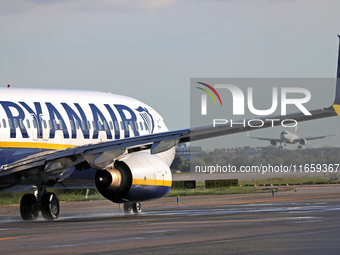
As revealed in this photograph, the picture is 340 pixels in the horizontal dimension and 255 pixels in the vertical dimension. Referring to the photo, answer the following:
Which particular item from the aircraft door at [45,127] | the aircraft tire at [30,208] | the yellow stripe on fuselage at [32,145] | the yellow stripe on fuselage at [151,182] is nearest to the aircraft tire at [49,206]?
the aircraft tire at [30,208]

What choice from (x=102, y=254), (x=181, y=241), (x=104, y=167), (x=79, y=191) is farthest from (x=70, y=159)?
(x=79, y=191)

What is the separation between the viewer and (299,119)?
21453mm

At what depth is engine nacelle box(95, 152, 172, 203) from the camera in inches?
921

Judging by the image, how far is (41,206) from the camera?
24.4 meters

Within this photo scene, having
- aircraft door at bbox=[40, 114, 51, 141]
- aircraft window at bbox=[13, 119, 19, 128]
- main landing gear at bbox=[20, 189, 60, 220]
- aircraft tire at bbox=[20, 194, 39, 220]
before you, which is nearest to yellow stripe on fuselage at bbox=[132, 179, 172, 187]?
main landing gear at bbox=[20, 189, 60, 220]

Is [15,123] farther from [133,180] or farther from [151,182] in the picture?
[151,182]

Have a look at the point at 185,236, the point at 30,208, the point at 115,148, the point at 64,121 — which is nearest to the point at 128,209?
the point at 30,208

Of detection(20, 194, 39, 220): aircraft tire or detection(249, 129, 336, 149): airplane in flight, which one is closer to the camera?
detection(20, 194, 39, 220): aircraft tire

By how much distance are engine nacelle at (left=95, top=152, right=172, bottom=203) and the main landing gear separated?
178 cm

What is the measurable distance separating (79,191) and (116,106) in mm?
22779

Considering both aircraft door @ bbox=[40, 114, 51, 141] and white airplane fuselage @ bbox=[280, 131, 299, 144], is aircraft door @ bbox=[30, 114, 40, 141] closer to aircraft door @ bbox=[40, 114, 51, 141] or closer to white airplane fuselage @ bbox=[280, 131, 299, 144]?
aircraft door @ bbox=[40, 114, 51, 141]

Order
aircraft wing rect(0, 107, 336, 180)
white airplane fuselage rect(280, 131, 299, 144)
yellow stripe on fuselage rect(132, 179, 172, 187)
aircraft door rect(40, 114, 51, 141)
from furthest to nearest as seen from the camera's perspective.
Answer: white airplane fuselage rect(280, 131, 299, 144) < aircraft door rect(40, 114, 51, 141) < yellow stripe on fuselage rect(132, 179, 172, 187) < aircraft wing rect(0, 107, 336, 180)

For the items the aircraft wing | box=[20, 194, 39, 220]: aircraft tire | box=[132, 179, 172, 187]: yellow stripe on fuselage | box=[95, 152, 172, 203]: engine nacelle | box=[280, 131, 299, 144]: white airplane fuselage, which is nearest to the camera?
the aircraft wing

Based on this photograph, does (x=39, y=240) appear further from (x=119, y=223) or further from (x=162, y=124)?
(x=162, y=124)
